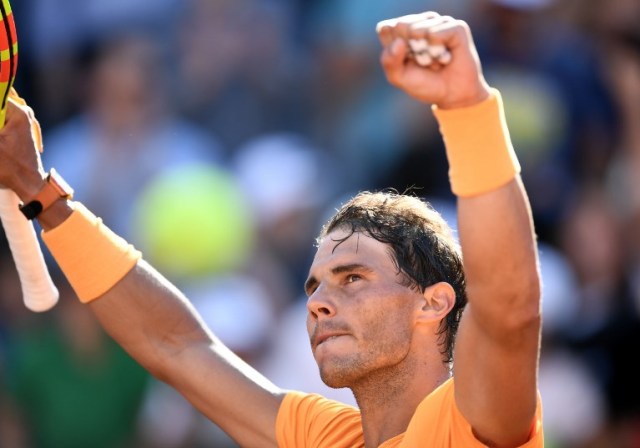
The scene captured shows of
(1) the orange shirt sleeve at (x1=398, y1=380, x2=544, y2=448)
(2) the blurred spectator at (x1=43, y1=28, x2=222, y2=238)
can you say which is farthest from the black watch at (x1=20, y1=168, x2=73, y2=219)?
(2) the blurred spectator at (x1=43, y1=28, x2=222, y2=238)

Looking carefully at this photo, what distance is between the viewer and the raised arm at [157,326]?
396cm

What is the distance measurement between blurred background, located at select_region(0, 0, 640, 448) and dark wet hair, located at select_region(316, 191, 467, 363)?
7.01ft

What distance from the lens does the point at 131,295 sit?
13.3ft

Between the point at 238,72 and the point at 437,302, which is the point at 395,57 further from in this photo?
the point at 238,72

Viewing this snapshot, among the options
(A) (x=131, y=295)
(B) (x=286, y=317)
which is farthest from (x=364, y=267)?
(B) (x=286, y=317)

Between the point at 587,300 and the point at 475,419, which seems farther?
Result: the point at 587,300

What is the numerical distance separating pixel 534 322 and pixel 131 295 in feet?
5.00

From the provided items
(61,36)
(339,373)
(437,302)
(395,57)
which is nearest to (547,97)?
(61,36)

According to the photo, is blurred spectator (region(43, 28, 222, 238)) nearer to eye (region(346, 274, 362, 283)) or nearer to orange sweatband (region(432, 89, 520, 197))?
eye (region(346, 274, 362, 283))

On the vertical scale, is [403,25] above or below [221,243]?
above

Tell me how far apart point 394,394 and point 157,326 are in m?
0.81

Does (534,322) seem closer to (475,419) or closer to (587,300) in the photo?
(475,419)

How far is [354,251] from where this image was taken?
3.82 metres

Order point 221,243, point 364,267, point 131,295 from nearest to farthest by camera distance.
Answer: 1. point 364,267
2. point 131,295
3. point 221,243
